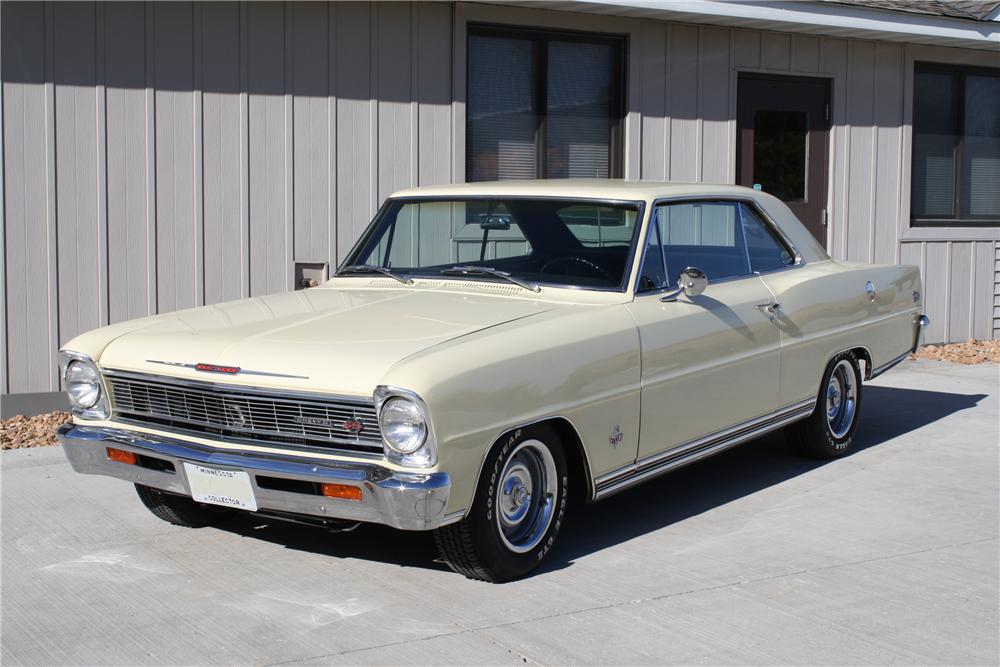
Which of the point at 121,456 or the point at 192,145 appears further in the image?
the point at 192,145

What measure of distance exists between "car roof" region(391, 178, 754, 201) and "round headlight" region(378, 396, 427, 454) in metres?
1.95

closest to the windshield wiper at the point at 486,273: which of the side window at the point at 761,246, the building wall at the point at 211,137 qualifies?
the side window at the point at 761,246

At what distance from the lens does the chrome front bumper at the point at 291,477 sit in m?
4.17

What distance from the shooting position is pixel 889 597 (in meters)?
4.52

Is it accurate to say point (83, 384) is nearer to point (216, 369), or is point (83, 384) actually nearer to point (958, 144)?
point (216, 369)

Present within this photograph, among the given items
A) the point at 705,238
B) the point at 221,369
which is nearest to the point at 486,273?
the point at 705,238

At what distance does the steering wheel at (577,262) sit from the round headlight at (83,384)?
1.99 meters

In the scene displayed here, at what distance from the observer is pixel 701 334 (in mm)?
5535

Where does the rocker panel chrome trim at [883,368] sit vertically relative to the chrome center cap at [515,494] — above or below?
above

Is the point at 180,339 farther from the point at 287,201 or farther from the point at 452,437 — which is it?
the point at 287,201

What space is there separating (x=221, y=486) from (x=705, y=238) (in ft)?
9.09

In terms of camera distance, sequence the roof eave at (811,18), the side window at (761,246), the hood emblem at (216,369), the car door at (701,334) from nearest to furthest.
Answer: the hood emblem at (216,369), the car door at (701,334), the side window at (761,246), the roof eave at (811,18)

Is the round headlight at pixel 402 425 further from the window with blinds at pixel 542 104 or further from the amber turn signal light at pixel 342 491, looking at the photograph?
the window with blinds at pixel 542 104

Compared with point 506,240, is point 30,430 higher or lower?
lower
